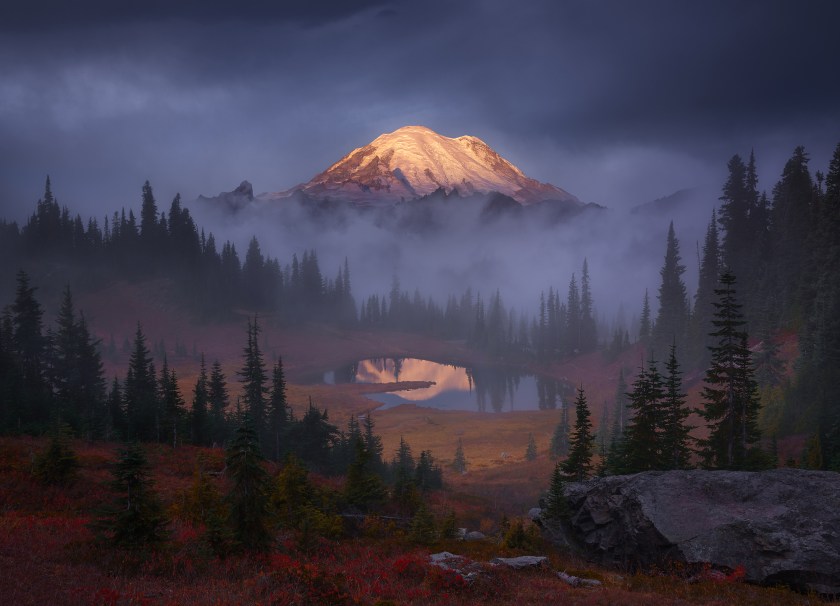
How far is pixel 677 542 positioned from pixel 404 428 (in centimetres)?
6900

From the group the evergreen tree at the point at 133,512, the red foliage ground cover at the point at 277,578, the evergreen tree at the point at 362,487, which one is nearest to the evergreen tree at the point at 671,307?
the evergreen tree at the point at 362,487

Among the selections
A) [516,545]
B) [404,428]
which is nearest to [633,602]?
[516,545]

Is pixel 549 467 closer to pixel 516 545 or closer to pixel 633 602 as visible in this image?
pixel 516 545

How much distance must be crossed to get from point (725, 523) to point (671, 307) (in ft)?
298

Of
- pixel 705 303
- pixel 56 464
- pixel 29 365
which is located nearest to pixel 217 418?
pixel 29 365

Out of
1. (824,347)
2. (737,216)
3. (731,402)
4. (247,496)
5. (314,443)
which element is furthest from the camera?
(737,216)

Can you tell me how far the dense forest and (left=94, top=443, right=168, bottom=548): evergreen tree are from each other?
78.7 feet

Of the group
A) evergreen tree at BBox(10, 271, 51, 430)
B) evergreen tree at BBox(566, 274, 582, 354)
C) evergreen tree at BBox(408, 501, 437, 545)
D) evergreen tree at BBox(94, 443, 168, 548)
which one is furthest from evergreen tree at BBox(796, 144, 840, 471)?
evergreen tree at BBox(566, 274, 582, 354)

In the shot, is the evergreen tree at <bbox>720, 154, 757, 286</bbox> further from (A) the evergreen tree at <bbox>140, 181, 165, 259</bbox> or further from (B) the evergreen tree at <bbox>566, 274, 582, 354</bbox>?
(A) the evergreen tree at <bbox>140, 181, 165, 259</bbox>

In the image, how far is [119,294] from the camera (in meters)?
143

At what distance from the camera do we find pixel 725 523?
55.9 feet

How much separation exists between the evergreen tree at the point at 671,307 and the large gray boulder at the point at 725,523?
83.2 m

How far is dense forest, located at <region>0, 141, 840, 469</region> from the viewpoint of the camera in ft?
137

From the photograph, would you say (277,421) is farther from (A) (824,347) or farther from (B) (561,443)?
(A) (824,347)
